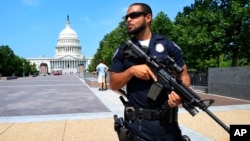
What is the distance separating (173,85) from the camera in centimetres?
330

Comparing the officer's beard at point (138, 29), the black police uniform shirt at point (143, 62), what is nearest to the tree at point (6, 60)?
the black police uniform shirt at point (143, 62)

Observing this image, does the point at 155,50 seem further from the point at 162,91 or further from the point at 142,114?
the point at 142,114

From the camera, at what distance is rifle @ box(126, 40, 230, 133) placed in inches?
129

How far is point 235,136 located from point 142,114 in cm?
88

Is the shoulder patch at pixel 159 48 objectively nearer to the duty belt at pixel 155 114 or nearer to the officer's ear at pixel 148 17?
the officer's ear at pixel 148 17

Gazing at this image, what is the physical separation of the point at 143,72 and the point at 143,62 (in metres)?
0.21

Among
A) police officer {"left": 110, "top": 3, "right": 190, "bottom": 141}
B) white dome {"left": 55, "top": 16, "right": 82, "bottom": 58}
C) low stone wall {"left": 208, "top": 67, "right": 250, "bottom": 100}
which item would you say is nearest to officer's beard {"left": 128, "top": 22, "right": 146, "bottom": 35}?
police officer {"left": 110, "top": 3, "right": 190, "bottom": 141}

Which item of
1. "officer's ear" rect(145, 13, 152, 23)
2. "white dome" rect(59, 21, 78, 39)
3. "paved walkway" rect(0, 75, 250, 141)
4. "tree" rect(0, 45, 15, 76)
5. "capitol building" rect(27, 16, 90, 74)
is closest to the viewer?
"officer's ear" rect(145, 13, 152, 23)

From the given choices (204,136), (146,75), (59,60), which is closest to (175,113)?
(146,75)

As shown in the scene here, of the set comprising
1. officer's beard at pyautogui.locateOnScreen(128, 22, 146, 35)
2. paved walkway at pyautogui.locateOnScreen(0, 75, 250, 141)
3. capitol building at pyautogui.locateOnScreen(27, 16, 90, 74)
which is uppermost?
capitol building at pyautogui.locateOnScreen(27, 16, 90, 74)

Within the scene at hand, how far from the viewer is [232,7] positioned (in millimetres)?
26750

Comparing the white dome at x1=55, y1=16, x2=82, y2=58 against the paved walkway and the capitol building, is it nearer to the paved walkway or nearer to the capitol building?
the capitol building

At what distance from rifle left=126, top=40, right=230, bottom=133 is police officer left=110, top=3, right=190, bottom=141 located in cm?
9

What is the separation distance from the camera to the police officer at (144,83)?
352 cm
